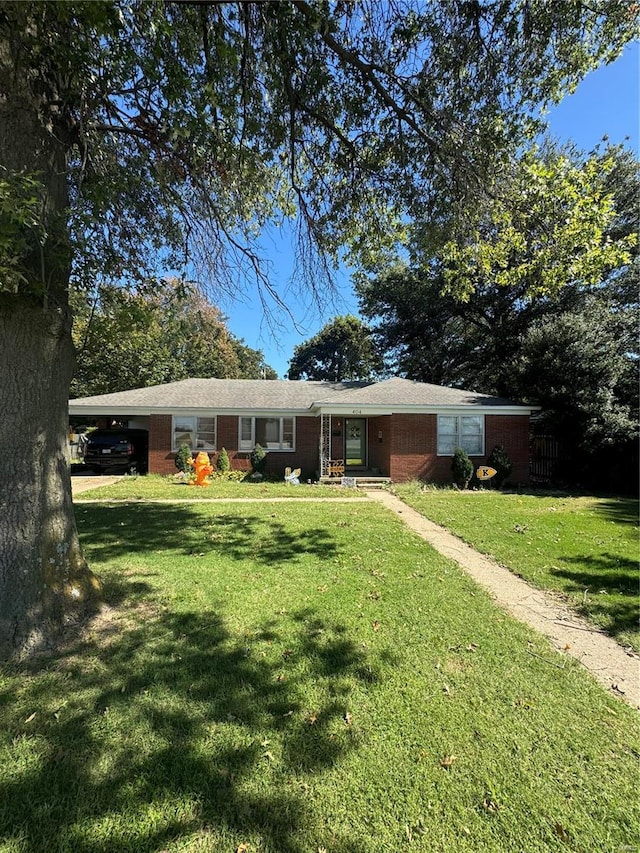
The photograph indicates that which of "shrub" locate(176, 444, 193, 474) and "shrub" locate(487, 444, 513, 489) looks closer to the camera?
"shrub" locate(487, 444, 513, 489)

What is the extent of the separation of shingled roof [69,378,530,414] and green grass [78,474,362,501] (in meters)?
2.87

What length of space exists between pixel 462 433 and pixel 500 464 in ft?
5.45

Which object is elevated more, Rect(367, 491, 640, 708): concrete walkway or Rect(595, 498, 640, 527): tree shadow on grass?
Rect(595, 498, 640, 527): tree shadow on grass

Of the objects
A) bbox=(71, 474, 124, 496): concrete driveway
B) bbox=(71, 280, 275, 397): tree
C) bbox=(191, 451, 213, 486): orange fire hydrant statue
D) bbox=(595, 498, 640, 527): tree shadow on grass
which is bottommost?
bbox=(595, 498, 640, 527): tree shadow on grass

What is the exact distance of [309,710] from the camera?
277 centimetres

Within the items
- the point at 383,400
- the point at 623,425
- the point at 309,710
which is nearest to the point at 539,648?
the point at 309,710

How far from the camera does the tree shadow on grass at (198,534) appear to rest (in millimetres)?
6230

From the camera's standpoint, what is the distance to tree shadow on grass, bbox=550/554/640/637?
429 cm

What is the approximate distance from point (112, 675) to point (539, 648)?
3537mm

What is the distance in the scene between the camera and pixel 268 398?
17.3 metres

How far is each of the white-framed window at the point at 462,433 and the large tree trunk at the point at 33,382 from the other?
516 inches

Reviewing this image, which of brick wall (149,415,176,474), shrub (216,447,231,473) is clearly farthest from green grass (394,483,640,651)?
brick wall (149,415,176,474)

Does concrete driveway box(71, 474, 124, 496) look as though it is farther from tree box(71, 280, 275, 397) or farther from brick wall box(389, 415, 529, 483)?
brick wall box(389, 415, 529, 483)

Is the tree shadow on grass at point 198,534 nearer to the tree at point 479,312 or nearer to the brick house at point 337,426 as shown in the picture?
the brick house at point 337,426
